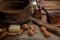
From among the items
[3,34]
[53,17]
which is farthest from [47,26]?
[3,34]

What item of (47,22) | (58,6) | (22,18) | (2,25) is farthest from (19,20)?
(58,6)

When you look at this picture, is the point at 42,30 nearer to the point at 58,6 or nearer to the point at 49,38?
the point at 49,38

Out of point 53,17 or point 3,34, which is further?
point 53,17

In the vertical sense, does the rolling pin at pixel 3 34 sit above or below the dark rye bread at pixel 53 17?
below

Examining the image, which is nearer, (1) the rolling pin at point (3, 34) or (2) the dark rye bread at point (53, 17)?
(1) the rolling pin at point (3, 34)

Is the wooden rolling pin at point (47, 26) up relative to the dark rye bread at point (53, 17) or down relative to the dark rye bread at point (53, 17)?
down

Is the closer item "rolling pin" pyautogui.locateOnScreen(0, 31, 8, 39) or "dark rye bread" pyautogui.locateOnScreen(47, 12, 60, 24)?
"rolling pin" pyautogui.locateOnScreen(0, 31, 8, 39)

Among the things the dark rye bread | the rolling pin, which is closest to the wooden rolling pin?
the dark rye bread

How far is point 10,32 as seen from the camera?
96 centimetres

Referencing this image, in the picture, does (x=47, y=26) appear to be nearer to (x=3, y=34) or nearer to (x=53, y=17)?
(x=53, y=17)

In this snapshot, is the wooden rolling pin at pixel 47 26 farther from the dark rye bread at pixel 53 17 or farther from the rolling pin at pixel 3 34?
the rolling pin at pixel 3 34

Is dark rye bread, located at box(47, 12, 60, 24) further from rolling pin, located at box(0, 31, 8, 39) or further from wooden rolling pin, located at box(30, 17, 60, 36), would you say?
rolling pin, located at box(0, 31, 8, 39)

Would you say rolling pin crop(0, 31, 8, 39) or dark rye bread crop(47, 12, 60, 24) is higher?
dark rye bread crop(47, 12, 60, 24)

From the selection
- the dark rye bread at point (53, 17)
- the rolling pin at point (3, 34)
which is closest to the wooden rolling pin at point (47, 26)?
the dark rye bread at point (53, 17)
